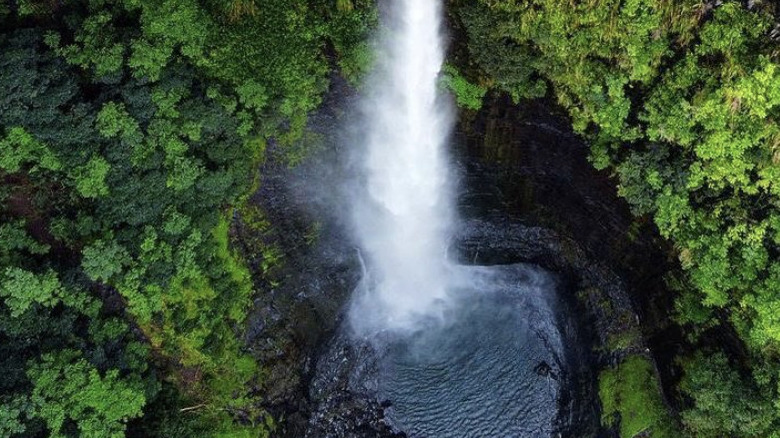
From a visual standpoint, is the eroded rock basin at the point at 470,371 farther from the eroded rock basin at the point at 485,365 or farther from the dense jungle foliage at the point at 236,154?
the dense jungle foliage at the point at 236,154

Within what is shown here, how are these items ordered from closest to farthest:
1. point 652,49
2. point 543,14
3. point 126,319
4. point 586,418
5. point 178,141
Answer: point 652,49
point 543,14
point 178,141
point 126,319
point 586,418

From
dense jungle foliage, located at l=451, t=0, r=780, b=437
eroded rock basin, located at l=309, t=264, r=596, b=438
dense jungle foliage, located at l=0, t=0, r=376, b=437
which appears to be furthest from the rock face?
dense jungle foliage, located at l=0, t=0, r=376, b=437

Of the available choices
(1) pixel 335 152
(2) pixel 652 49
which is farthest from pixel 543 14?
(1) pixel 335 152

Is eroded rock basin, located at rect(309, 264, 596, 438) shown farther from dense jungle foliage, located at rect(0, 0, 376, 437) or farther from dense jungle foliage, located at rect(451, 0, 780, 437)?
dense jungle foliage, located at rect(0, 0, 376, 437)

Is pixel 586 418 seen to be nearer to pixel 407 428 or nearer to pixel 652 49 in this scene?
pixel 407 428

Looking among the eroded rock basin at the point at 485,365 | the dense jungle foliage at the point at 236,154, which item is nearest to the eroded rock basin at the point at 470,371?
the eroded rock basin at the point at 485,365

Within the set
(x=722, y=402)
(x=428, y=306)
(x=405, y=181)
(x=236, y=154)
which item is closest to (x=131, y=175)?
(x=236, y=154)
